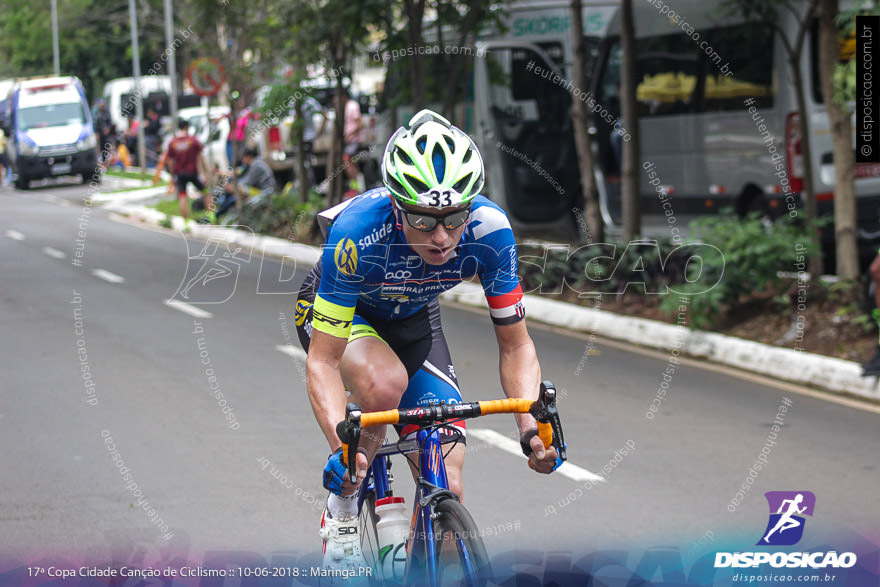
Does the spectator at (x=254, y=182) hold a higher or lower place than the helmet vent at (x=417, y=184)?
lower

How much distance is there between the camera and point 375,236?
381 cm

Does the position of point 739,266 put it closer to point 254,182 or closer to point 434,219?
point 434,219

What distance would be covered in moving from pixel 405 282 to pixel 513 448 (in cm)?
340

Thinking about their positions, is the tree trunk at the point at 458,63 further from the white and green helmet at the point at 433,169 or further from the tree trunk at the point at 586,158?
the white and green helmet at the point at 433,169

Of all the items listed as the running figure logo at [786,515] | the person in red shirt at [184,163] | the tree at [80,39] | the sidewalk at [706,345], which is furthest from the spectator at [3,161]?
the running figure logo at [786,515]

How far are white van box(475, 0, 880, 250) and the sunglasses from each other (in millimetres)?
9071

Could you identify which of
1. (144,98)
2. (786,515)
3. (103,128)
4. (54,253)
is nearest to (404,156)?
(786,515)

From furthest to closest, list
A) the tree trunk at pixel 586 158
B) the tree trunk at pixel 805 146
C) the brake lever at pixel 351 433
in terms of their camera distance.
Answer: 1. the tree trunk at pixel 586 158
2. the tree trunk at pixel 805 146
3. the brake lever at pixel 351 433

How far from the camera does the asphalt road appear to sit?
5.61 metres

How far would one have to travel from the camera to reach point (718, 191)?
1374 centimetres

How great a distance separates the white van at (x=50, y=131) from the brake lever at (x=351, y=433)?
30.6 m

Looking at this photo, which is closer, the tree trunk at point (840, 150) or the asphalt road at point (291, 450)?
the asphalt road at point (291, 450)

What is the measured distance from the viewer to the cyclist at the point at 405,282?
358 centimetres

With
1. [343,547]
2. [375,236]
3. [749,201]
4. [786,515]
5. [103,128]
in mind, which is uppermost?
[103,128]
